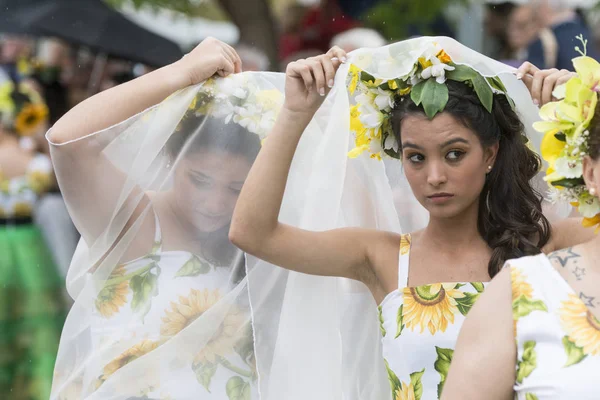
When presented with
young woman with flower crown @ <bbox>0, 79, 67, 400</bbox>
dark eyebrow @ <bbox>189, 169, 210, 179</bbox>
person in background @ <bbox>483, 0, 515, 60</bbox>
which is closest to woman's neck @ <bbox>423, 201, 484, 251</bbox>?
dark eyebrow @ <bbox>189, 169, 210, 179</bbox>

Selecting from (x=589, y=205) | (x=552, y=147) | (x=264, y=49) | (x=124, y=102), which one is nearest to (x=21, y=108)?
(x=264, y=49)

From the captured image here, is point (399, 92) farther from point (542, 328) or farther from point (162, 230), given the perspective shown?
point (542, 328)

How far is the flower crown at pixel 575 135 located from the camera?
2076 millimetres

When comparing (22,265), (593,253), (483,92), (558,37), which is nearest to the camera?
(593,253)

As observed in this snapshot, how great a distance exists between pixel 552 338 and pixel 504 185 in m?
0.92

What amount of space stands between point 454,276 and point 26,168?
4410mm

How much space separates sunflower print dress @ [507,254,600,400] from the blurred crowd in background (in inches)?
147

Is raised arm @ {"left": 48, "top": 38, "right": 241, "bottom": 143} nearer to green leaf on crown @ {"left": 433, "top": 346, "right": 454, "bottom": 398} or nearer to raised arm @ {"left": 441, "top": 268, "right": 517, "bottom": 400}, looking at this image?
green leaf on crown @ {"left": 433, "top": 346, "right": 454, "bottom": 398}

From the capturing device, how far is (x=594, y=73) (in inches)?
83.7

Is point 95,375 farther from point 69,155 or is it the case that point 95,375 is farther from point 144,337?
point 69,155

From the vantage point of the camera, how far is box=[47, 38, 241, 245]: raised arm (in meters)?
2.91

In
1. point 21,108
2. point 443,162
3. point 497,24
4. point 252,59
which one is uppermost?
point 497,24

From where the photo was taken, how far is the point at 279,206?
2.82 m

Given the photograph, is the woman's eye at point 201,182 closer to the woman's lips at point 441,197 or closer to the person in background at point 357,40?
the woman's lips at point 441,197
